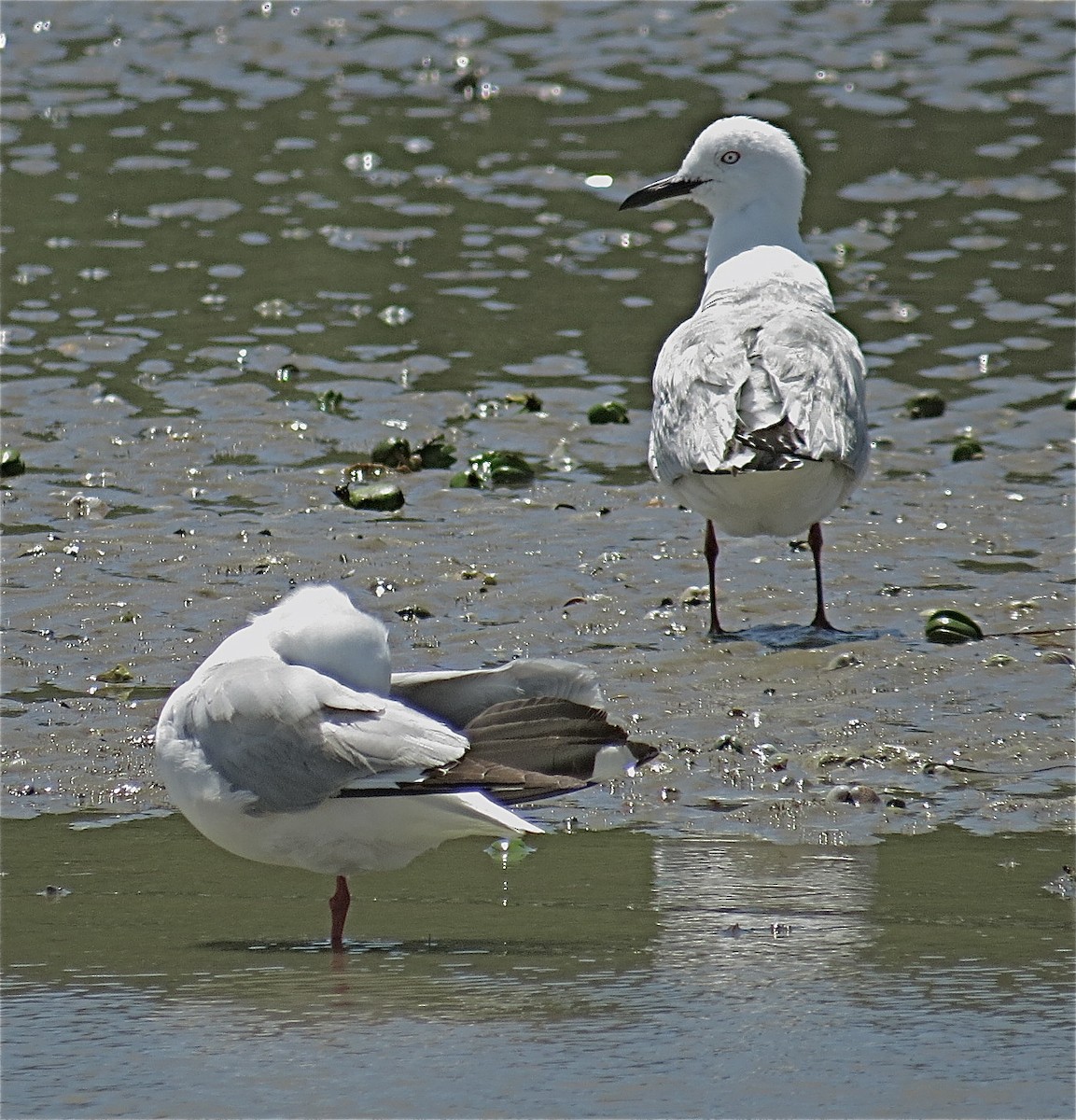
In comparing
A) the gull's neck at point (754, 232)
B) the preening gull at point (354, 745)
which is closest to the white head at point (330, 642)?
the preening gull at point (354, 745)

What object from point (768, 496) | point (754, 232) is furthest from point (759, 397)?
point (754, 232)

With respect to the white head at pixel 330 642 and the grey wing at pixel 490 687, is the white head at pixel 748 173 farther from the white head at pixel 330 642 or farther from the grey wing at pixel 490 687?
the white head at pixel 330 642

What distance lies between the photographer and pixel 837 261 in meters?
14.0

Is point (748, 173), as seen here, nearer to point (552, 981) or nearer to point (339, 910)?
point (339, 910)

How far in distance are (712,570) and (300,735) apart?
3351mm

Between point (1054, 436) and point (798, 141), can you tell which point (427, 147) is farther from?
point (1054, 436)

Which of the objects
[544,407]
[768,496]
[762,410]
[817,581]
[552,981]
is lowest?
[552,981]

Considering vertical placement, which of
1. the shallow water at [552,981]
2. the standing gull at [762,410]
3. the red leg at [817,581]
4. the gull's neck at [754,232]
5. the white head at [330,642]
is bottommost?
the shallow water at [552,981]

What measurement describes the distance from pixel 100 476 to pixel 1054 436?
5005mm

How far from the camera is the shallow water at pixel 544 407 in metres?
6.47

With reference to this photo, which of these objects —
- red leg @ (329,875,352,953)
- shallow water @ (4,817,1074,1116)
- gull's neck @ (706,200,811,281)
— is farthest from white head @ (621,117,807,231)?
red leg @ (329,875,352,953)

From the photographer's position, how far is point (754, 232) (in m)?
9.37

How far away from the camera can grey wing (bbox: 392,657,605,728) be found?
5.64 meters

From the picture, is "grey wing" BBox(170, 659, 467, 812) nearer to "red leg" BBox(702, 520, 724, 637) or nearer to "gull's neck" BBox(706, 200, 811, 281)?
"red leg" BBox(702, 520, 724, 637)
